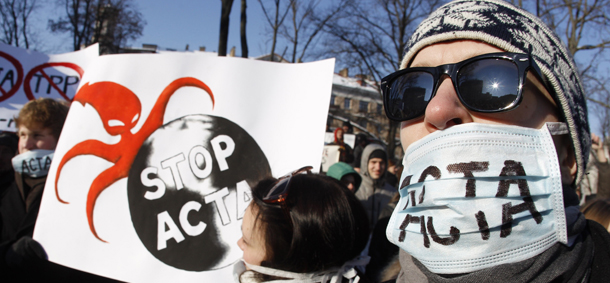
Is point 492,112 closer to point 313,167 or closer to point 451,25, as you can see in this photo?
point 451,25

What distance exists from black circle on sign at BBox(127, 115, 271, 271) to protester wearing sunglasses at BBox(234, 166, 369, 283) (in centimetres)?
28

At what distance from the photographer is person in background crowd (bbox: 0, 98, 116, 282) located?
6.84ft

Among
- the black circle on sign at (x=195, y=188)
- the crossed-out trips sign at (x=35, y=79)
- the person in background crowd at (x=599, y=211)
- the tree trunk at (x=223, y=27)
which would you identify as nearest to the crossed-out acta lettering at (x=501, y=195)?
the black circle on sign at (x=195, y=188)

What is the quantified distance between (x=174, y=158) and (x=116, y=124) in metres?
0.43

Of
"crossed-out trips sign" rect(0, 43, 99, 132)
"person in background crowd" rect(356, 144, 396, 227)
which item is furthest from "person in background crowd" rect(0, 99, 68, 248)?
"person in background crowd" rect(356, 144, 396, 227)

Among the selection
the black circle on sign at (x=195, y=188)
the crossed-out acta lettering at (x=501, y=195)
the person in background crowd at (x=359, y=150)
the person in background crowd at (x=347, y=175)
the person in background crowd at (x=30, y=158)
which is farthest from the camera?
the person in background crowd at (x=359, y=150)

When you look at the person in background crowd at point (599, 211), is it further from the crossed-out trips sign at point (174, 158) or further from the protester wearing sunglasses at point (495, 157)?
the crossed-out trips sign at point (174, 158)

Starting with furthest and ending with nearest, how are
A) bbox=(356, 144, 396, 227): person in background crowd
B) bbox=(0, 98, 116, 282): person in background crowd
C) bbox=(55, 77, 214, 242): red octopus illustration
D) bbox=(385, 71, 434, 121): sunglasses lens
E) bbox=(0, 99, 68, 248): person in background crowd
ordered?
bbox=(356, 144, 396, 227): person in background crowd, bbox=(0, 99, 68, 248): person in background crowd, bbox=(0, 98, 116, 282): person in background crowd, bbox=(55, 77, 214, 242): red octopus illustration, bbox=(385, 71, 434, 121): sunglasses lens

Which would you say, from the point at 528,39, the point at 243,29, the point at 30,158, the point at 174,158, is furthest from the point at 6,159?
the point at 243,29

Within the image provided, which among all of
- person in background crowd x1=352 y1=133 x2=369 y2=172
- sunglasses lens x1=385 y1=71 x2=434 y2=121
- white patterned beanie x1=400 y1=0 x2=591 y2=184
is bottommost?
person in background crowd x1=352 y1=133 x2=369 y2=172

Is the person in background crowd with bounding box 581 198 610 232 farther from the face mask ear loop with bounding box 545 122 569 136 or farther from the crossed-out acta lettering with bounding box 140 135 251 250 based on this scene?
the crossed-out acta lettering with bounding box 140 135 251 250

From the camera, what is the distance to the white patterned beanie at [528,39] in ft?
2.89

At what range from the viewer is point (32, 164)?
235 cm

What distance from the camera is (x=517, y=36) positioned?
0.89 metres
